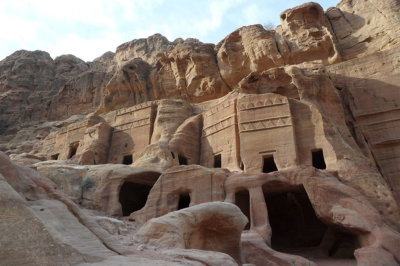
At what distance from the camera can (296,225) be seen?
18203 millimetres

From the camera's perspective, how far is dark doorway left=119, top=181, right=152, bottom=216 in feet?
62.7

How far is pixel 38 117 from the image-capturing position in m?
39.5

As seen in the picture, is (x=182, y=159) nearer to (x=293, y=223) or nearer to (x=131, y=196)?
(x=131, y=196)

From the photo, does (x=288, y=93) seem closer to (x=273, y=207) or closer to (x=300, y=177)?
(x=273, y=207)

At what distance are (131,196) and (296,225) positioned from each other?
344 inches

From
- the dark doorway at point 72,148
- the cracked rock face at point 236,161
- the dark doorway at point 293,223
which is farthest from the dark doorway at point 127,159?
the dark doorway at point 293,223

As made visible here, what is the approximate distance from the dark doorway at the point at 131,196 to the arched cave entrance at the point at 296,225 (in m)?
6.85

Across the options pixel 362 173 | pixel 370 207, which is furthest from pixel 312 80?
pixel 370 207

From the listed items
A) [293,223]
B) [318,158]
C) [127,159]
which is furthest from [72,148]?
[318,158]

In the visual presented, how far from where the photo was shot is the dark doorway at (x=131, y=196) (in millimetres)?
19109

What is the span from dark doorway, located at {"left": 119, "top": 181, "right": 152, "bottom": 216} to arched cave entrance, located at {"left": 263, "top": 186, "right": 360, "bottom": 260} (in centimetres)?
685

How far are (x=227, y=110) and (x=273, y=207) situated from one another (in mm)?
5852

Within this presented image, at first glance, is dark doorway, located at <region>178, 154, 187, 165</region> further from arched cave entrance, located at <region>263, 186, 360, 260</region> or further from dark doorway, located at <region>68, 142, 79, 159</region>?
dark doorway, located at <region>68, 142, 79, 159</region>

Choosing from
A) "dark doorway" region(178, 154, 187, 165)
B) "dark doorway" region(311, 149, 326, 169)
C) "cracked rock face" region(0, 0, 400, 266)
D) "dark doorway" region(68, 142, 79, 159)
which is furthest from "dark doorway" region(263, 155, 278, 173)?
"dark doorway" region(68, 142, 79, 159)
